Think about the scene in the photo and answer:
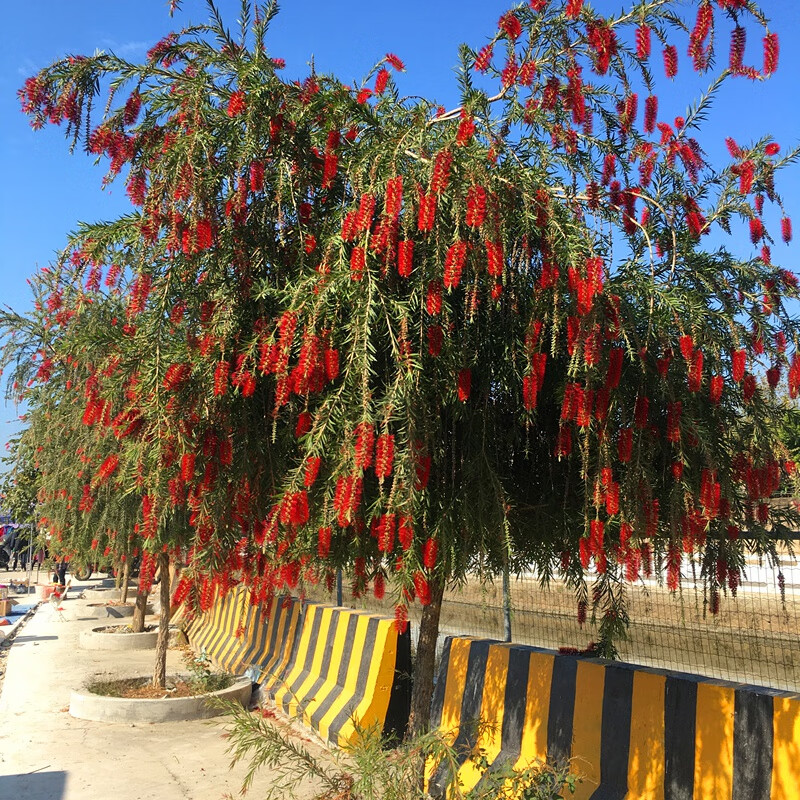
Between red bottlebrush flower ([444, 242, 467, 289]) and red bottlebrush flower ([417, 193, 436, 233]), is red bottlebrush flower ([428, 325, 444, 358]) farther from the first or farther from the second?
red bottlebrush flower ([417, 193, 436, 233])

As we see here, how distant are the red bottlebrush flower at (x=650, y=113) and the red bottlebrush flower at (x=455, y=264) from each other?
63.2 inches

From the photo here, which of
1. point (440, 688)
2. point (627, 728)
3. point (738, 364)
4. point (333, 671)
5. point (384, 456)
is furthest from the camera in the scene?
point (333, 671)

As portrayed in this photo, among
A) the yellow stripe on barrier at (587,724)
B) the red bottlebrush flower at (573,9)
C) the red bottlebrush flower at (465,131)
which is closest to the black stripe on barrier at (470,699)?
the yellow stripe on barrier at (587,724)

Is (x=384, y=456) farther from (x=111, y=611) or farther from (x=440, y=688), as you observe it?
(x=111, y=611)

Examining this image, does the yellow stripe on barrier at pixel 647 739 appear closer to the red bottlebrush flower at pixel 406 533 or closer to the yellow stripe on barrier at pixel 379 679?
the red bottlebrush flower at pixel 406 533

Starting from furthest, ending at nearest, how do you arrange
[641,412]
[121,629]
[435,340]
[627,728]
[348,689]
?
[121,629], [348,689], [627,728], [641,412], [435,340]

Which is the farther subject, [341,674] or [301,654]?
[301,654]

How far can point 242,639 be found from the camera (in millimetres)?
12336

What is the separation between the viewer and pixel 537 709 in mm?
5832

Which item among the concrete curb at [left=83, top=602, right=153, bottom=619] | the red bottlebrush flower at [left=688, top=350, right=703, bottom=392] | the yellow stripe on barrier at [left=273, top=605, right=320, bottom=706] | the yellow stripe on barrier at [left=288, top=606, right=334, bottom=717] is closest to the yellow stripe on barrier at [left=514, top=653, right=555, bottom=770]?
the red bottlebrush flower at [left=688, top=350, right=703, bottom=392]

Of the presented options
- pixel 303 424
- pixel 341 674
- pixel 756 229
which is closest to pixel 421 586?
pixel 303 424

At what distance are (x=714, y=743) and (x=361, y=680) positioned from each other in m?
4.13

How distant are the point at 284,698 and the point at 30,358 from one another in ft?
21.9

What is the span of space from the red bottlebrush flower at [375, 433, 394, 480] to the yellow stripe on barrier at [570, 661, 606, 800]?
2.77 metres
